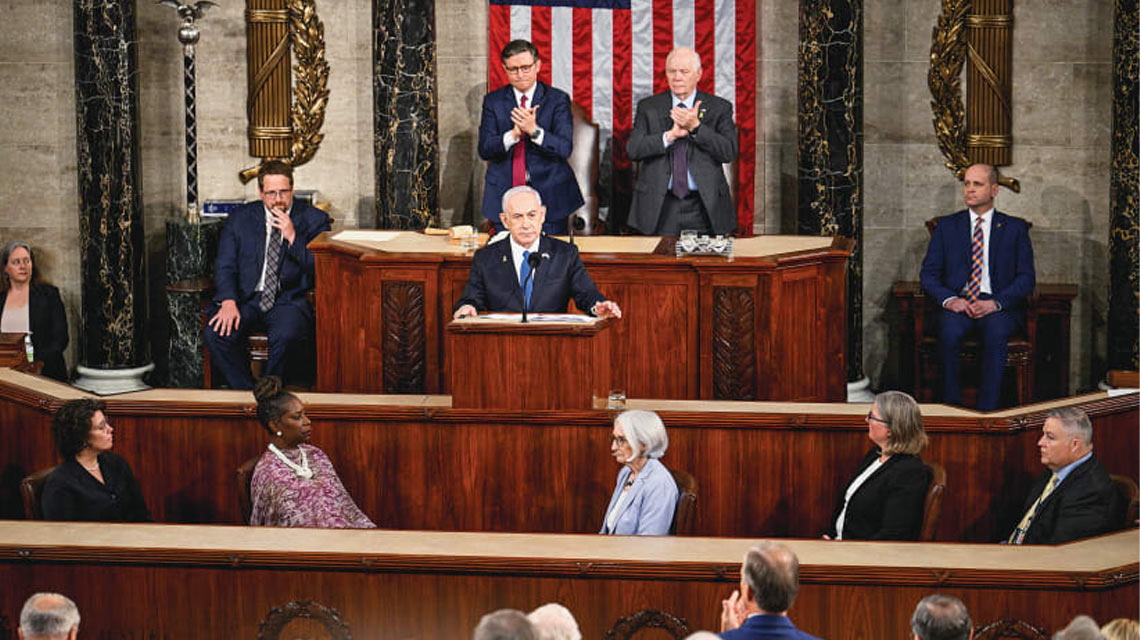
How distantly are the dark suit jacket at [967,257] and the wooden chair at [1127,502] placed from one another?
3.23 metres

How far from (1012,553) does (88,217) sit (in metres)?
6.80

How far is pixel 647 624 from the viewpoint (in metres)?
5.48

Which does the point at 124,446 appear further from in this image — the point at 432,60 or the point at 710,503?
the point at 432,60

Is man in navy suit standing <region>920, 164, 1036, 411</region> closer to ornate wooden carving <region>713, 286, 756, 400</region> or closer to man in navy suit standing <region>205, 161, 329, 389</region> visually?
ornate wooden carving <region>713, 286, 756, 400</region>

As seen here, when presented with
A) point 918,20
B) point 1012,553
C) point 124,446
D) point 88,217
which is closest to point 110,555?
point 124,446

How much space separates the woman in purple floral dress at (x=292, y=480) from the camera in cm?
635

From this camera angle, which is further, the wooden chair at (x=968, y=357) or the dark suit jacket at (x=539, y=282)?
the wooden chair at (x=968, y=357)

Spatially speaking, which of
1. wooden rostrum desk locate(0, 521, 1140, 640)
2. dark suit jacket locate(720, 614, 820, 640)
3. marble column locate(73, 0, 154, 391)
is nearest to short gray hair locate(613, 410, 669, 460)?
wooden rostrum desk locate(0, 521, 1140, 640)

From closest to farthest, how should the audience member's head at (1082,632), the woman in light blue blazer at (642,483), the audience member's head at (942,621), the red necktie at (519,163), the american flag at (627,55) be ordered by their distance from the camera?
the audience member's head at (1082,632) → the audience member's head at (942,621) → the woman in light blue blazer at (642,483) → the red necktie at (519,163) → the american flag at (627,55)

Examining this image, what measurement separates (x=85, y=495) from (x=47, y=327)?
394cm

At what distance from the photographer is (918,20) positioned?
35.8ft

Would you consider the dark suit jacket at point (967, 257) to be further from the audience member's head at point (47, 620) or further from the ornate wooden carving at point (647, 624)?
the audience member's head at point (47, 620)

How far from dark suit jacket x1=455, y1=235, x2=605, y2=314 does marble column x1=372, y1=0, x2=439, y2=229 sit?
289 cm

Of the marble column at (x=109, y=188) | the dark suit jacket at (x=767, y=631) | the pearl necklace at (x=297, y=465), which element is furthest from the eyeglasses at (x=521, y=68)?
the dark suit jacket at (x=767, y=631)
